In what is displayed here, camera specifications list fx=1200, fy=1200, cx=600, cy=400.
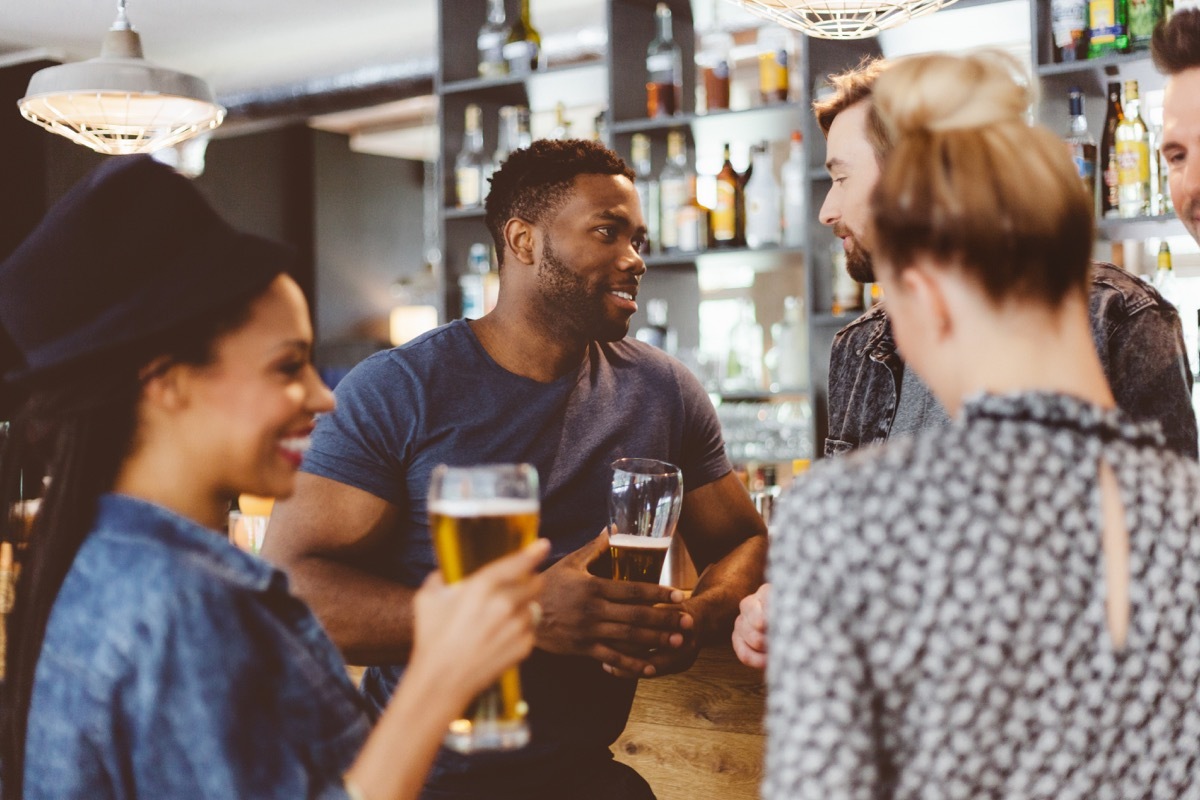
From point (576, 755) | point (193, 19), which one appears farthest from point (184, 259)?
point (193, 19)

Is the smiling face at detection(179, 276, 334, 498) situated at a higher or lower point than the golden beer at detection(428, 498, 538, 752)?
higher

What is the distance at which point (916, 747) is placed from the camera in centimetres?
84

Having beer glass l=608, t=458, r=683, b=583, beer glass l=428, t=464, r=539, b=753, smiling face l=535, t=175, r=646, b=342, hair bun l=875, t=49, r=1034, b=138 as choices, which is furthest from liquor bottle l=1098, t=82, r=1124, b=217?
beer glass l=428, t=464, r=539, b=753

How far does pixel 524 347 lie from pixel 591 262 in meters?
0.20

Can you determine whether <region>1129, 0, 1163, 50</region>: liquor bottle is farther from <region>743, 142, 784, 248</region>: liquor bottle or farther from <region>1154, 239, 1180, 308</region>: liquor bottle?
<region>743, 142, 784, 248</region>: liquor bottle

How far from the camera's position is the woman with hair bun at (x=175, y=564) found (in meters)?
0.90

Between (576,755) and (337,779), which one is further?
(576,755)

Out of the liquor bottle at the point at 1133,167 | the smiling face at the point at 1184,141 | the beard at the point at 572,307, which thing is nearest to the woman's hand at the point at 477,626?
the beard at the point at 572,307

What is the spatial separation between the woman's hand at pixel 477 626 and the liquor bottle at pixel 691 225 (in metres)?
3.03

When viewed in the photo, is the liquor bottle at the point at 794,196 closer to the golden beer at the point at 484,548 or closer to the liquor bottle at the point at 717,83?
the liquor bottle at the point at 717,83

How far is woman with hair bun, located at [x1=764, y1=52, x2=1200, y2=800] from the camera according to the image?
2.72 ft

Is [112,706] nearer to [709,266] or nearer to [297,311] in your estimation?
[297,311]

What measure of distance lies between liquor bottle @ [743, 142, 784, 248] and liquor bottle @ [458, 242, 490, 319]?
1.01 m

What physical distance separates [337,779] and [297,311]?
396 millimetres
